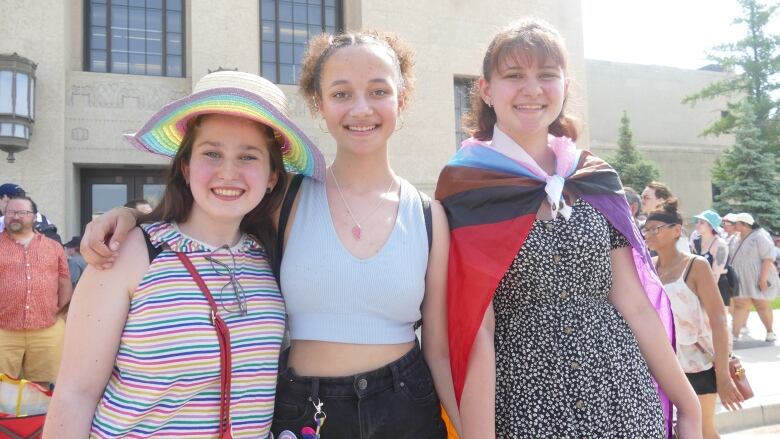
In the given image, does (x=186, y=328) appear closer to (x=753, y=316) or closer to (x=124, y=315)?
(x=124, y=315)

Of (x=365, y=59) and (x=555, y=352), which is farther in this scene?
(x=365, y=59)

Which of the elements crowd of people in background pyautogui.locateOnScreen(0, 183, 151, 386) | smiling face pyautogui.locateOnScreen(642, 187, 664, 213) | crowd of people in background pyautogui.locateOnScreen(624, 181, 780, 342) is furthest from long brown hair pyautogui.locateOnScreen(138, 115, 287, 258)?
crowd of people in background pyautogui.locateOnScreen(624, 181, 780, 342)

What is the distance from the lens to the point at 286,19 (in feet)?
44.4

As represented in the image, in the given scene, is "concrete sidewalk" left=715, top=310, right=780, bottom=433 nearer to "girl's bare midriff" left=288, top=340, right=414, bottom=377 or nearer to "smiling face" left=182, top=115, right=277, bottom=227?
"girl's bare midriff" left=288, top=340, right=414, bottom=377

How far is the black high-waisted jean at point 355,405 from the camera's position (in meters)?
2.19

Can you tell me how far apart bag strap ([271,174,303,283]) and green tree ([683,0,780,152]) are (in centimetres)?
3113

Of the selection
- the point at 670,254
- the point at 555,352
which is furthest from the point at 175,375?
the point at 670,254

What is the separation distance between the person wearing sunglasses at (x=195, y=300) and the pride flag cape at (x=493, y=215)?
2.28 feet

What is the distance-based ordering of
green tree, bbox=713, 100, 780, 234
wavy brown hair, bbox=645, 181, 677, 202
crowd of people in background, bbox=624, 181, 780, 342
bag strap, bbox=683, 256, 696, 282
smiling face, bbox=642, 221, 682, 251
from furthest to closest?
1. green tree, bbox=713, 100, 780, 234
2. crowd of people in background, bbox=624, 181, 780, 342
3. wavy brown hair, bbox=645, 181, 677, 202
4. smiling face, bbox=642, 221, 682, 251
5. bag strap, bbox=683, 256, 696, 282

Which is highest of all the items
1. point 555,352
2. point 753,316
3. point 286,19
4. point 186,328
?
point 286,19

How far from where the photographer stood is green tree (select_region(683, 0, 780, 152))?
28.9 metres

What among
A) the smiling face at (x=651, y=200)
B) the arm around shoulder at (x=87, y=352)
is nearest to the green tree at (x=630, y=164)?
the smiling face at (x=651, y=200)

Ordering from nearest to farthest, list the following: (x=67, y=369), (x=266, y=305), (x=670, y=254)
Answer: (x=67, y=369)
(x=266, y=305)
(x=670, y=254)

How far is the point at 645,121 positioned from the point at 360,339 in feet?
123
